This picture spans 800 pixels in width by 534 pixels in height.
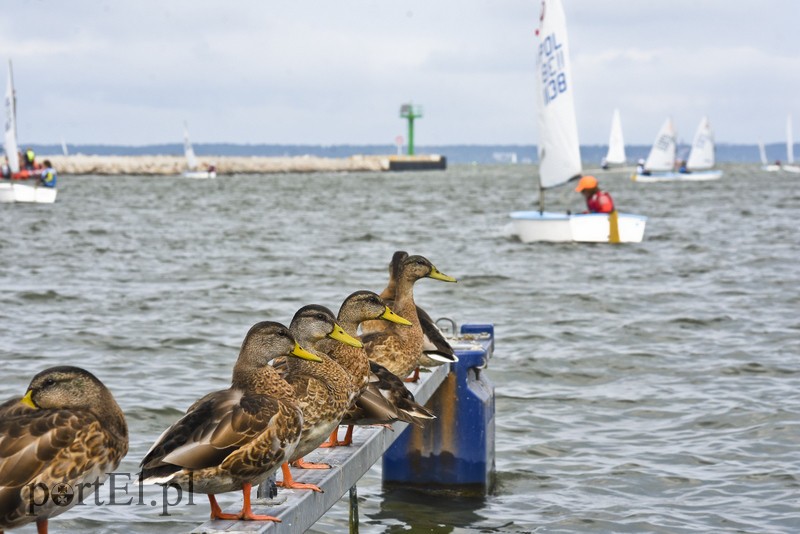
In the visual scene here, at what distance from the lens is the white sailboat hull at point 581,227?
28.6 metres

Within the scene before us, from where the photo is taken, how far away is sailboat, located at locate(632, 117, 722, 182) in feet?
309

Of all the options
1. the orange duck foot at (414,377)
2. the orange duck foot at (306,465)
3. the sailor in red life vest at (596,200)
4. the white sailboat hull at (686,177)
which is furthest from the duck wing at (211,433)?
the white sailboat hull at (686,177)

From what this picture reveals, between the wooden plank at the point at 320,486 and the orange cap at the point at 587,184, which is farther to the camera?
the orange cap at the point at 587,184

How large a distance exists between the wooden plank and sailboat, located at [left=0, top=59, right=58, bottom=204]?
145ft

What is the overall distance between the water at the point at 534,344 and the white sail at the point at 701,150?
63234 mm

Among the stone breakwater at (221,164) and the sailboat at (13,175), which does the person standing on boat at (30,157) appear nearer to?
the sailboat at (13,175)

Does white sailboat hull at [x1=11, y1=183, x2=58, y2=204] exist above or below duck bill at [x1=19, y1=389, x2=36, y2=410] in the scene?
above

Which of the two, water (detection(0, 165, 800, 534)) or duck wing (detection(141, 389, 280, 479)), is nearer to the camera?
duck wing (detection(141, 389, 280, 479))

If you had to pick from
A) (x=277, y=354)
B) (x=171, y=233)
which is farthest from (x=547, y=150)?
(x=277, y=354)

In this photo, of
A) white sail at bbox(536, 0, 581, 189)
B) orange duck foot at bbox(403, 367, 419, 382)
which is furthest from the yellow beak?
white sail at bbox(536, 0, 581, 189)

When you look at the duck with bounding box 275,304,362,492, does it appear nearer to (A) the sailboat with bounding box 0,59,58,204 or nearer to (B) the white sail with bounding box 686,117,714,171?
(A) the sailboat with bounding box 0,59,58,204

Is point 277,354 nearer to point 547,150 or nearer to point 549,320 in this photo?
point 549,320

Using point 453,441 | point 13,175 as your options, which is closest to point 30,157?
point 13,175

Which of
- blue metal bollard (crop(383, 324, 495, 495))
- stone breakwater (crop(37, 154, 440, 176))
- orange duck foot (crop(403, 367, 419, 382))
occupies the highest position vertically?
stone breakwater (crop(37, 154, 440, 176))
